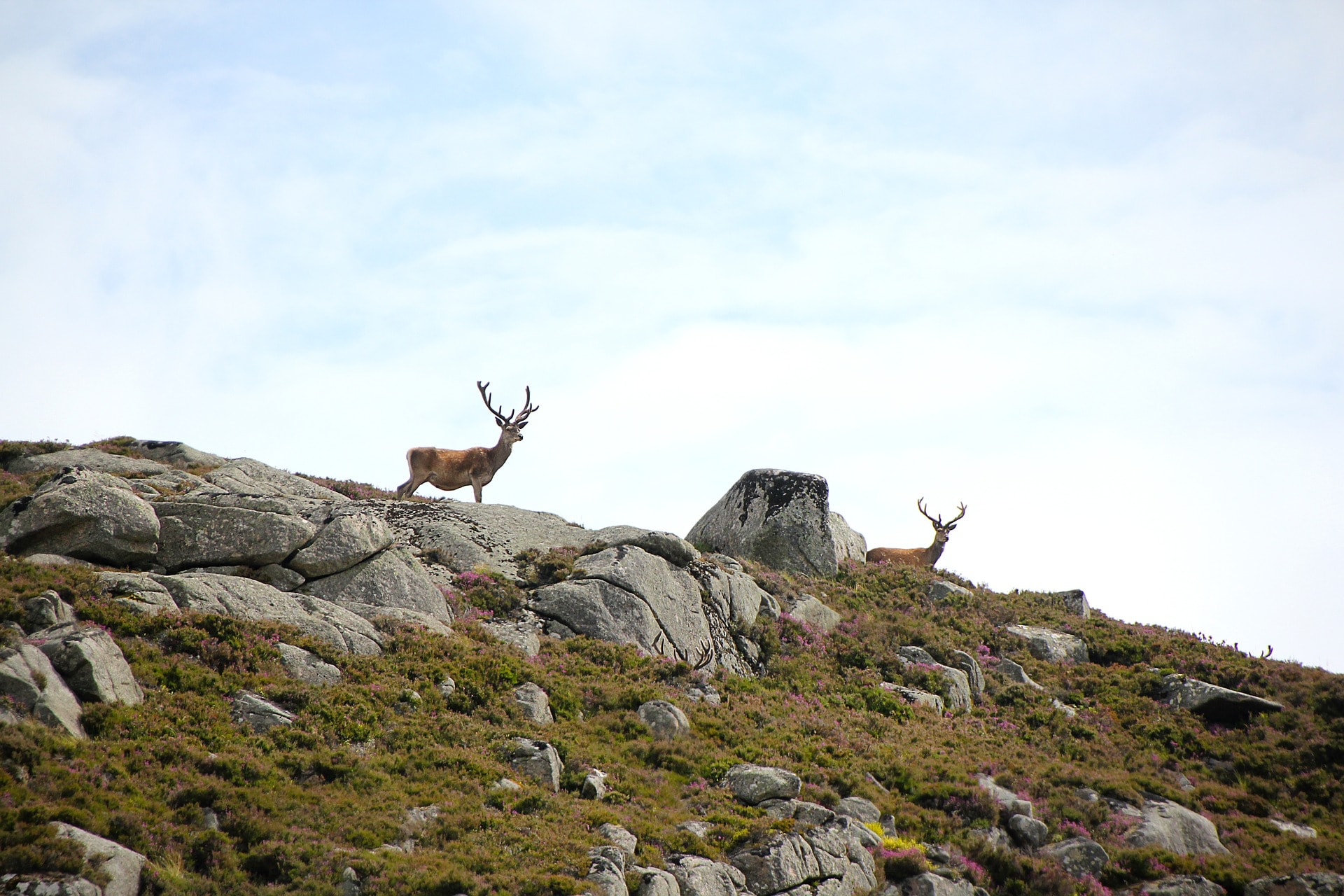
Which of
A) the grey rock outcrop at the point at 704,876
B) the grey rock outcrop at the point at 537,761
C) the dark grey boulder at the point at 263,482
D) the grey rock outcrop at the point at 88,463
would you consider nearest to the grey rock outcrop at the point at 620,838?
A: the grey rock outcrop at the point at 704,876

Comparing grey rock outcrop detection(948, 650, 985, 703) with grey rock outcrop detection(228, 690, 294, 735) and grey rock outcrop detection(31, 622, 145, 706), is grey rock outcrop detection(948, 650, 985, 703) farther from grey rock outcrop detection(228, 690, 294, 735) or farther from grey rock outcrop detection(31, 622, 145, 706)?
grey rock outcrop detection(31, 622, 145, 706)

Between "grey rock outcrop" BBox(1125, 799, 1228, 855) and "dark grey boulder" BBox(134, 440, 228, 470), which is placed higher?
"dark grey boulder" BBox(134, 440, 228, 470)

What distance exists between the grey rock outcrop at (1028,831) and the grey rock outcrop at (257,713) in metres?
12.3

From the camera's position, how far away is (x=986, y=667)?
25.0 metres

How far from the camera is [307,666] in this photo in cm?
1534

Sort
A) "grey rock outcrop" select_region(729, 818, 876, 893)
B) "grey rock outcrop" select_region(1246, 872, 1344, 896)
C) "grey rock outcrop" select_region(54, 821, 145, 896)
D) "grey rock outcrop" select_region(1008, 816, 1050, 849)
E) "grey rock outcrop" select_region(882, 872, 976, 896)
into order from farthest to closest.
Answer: "grey rock outcrop" select_region(1008, 816, 1050, 849), "grey rock outcrop" select_region(1246, 872, 1344, 896), "grey rock outcrop" select_region(882, 872, 976, 896), "grey rock outcrop" select_region(729, 818, 876, 893), "grey rock outcrop" select_region(54, 821, 145, 896)

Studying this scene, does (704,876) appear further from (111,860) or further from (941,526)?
(941,526)

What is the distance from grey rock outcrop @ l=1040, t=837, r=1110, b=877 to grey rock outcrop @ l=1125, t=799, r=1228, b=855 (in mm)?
1105

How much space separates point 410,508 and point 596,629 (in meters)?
7.05

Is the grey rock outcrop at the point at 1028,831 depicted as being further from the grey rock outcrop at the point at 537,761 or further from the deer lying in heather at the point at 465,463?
the deer lying in heather at the point at 465,463

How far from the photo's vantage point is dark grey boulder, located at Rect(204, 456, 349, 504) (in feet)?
78.5

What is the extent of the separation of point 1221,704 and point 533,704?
17034 mm

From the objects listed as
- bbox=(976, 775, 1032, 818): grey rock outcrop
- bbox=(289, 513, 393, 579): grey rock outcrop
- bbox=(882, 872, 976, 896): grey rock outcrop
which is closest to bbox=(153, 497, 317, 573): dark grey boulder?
bbox=(289, 513, 393, 579): grey rock outcrop

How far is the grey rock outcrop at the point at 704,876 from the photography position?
12.3m
